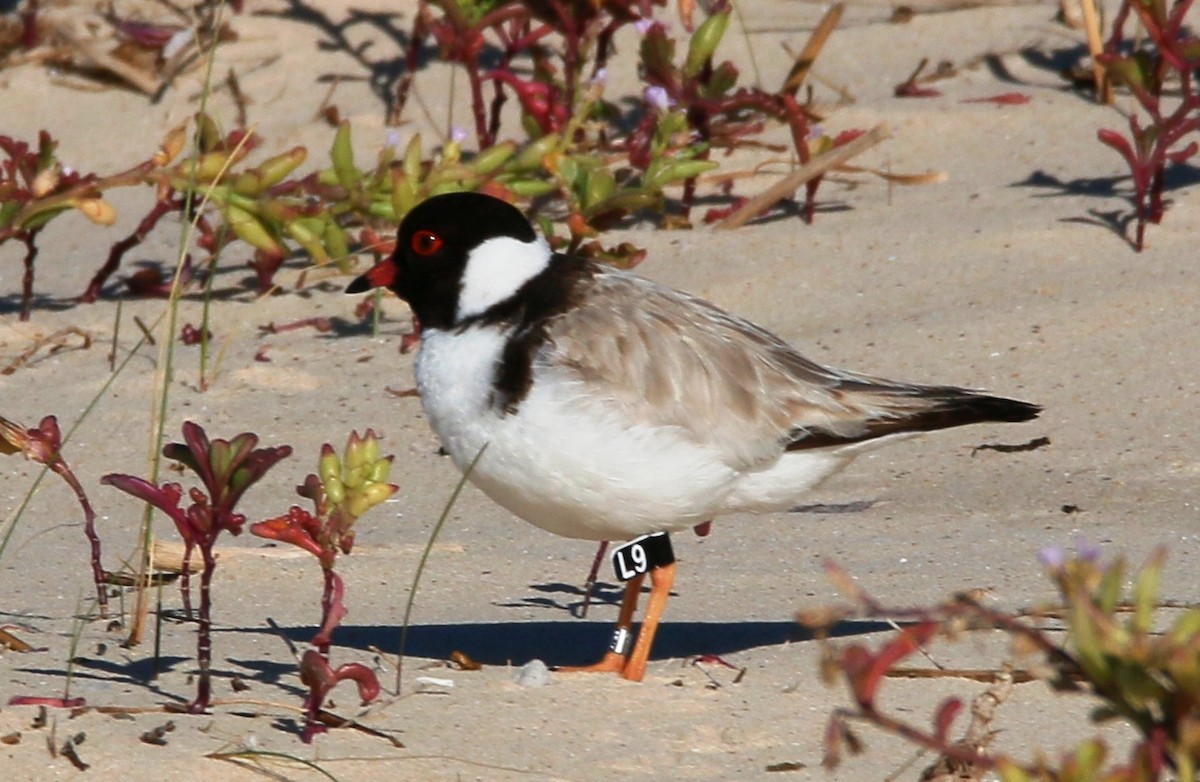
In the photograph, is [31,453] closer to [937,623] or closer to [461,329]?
[461,329]

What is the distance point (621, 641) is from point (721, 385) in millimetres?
606

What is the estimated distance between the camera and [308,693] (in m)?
3.46

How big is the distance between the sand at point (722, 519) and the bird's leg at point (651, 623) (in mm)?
71

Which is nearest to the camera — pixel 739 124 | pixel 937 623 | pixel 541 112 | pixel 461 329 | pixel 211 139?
pixel 937 623

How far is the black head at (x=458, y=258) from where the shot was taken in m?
4.14

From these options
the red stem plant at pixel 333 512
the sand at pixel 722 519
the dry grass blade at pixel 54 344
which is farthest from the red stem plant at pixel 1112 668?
the dry grass blade at pixel 54 344

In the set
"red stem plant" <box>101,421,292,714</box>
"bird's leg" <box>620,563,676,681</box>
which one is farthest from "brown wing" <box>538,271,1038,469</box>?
"red stem plant" <box>101,421,292,714</box>

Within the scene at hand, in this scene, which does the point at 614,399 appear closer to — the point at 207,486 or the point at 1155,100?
the point at 207,486

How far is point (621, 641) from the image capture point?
4047 mm

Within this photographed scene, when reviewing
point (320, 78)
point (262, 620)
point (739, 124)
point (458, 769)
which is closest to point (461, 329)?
point (262, 620)

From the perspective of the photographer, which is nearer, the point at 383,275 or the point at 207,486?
the point at 207,486

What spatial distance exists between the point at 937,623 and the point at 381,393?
12.6 feet

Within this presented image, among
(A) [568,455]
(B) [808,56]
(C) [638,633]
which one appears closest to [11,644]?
(A) [568,455]

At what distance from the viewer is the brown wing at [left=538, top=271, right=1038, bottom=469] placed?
12.9 feet
